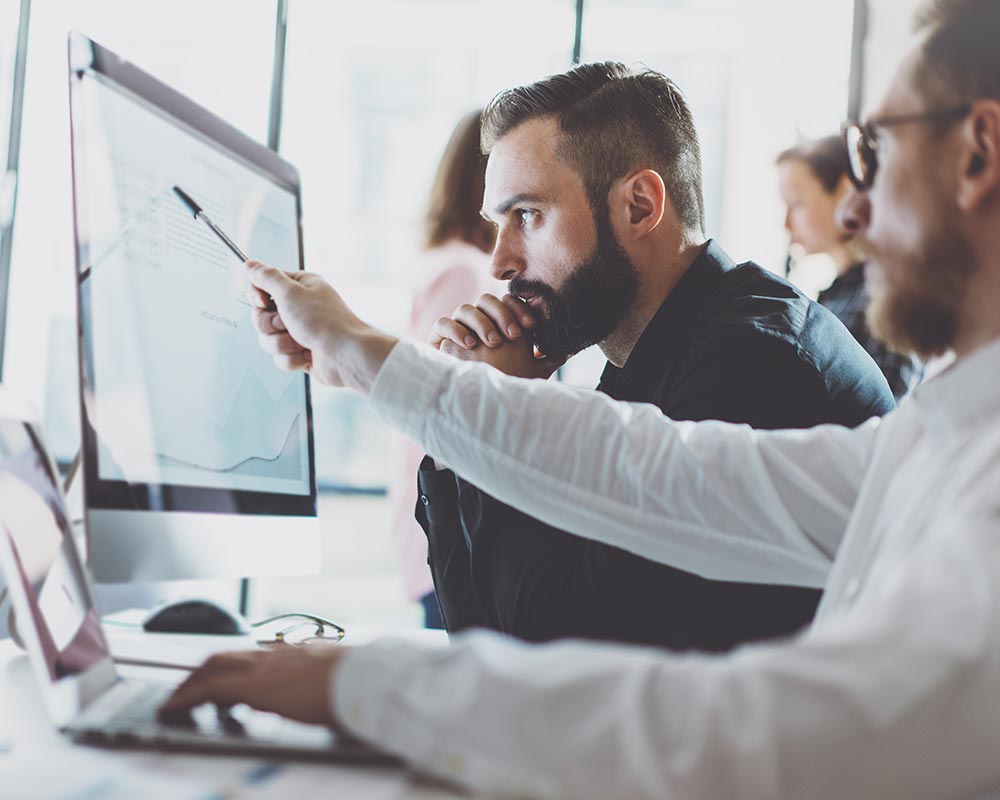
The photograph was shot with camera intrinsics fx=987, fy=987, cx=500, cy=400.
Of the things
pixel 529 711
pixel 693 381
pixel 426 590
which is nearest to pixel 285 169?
pixel 693 381

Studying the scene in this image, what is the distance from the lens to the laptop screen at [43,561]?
701 mm

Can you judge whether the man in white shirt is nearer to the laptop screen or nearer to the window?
the laptop screen

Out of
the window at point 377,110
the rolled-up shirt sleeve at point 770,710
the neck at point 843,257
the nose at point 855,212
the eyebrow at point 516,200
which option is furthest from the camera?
the window at point 377,110

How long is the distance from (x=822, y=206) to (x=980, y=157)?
2.04 m

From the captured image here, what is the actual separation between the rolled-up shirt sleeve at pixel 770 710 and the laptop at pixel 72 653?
150 millimetres

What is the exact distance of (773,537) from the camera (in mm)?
963

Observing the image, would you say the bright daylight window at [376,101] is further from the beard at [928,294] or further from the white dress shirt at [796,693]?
the white dress shirt at [796,693]

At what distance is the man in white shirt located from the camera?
49cm

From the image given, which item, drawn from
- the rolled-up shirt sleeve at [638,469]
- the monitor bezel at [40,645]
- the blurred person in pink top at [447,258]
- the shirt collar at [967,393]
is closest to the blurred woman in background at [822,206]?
the blurred person in pink top at [447,258]

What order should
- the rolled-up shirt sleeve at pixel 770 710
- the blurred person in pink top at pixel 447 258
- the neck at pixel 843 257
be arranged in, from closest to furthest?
the rolled-up shirt sleeve at pixel 770 710
the blurred person in pink top at pixel 447 258
the neck at pixel 843 257

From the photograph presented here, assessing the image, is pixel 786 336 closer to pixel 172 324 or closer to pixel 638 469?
pixel 638 469

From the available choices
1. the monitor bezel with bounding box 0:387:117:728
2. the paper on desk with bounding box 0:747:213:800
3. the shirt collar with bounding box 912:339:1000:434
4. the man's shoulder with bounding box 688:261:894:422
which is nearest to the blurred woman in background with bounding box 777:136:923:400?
the man's shoulder with bounding box 688:261:894:422

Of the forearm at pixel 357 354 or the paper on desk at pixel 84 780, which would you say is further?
the forearm at pixel 357 354

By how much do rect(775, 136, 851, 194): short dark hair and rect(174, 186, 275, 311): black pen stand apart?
78.4 inches
